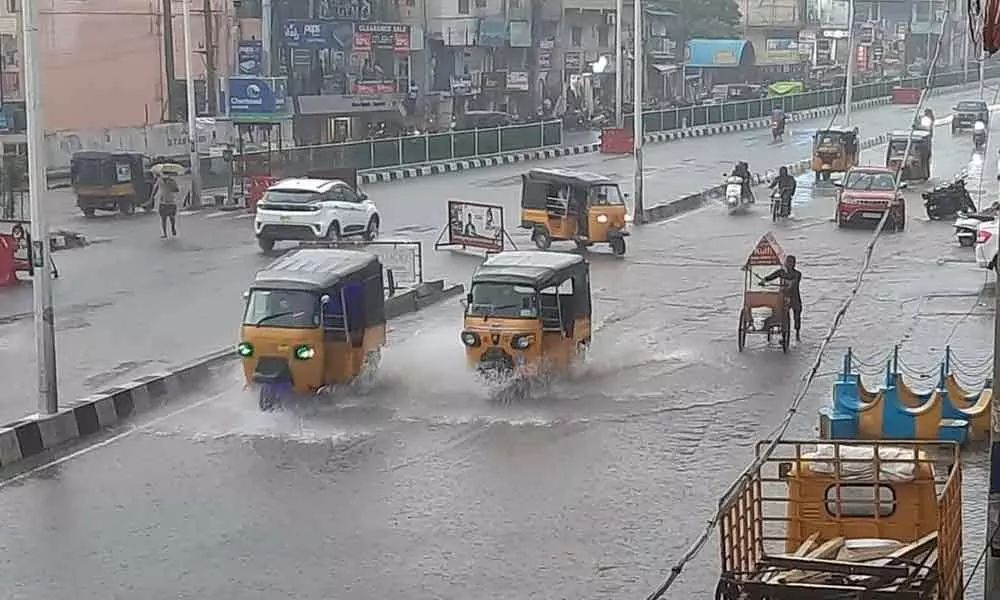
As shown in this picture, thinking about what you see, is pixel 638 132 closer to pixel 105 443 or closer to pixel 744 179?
pixel 744 179

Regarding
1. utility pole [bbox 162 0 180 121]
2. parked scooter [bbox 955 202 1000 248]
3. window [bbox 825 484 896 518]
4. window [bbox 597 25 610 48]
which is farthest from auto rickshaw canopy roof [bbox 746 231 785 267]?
window [bbox 597 25 610 48]

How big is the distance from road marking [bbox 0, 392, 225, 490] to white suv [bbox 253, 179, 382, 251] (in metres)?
12.1

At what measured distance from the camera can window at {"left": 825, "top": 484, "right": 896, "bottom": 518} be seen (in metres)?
9.46

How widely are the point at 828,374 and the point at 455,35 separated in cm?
4804

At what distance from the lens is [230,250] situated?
29.8m

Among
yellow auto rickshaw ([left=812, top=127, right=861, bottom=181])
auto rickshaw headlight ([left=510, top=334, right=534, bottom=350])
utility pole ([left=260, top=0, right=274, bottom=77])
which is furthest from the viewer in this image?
utility pole ([left=260, top=0, right=274, bottom=77])

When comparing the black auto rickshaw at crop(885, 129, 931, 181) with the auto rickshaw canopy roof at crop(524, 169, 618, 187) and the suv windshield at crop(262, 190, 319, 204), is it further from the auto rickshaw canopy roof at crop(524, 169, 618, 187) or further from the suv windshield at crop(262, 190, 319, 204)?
the suv windshield at crop(262, 190, 319, 204)

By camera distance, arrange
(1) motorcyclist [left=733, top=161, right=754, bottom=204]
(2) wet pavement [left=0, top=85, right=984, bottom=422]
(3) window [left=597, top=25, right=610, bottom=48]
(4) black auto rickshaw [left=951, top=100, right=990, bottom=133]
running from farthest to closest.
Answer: (3) window [left=597, top=25, right=610, bottom=48] < (4) black auto rickshaw [left=951, top=100, right=990, bottom=133] < (1) motorcyclist [left=733, top=161, right=754, bottom=204] < (2) wet pavement [left=0, top=85, right=984, bottom=422]

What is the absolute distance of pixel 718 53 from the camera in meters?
81.2

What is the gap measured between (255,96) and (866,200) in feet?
51.9

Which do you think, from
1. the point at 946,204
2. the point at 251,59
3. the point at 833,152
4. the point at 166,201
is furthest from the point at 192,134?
the point at 833,152

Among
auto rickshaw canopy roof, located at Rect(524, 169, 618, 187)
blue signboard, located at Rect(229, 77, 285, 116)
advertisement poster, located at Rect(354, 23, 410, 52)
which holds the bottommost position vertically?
auto rickshaw canopy roof, located at Rect(524, 169, 618, 187)

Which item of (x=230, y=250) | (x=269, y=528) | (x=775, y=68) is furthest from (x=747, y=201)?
(x=775, y=68)

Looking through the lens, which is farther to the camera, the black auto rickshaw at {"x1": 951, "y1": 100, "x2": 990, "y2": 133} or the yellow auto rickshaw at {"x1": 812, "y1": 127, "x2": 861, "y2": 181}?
the black auto rickshaw at {"x1": 951, "y1": 100, "x2": 990, "y2": 133}
